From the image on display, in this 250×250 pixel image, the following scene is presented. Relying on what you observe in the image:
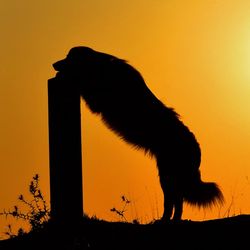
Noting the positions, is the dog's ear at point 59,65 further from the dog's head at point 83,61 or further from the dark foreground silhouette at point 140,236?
the dark foreground silhouette at point 140,236

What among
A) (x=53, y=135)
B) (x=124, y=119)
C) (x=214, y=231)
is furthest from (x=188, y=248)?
(x=124, y=119)

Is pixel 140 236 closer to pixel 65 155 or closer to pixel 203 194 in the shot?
pixel 65 155

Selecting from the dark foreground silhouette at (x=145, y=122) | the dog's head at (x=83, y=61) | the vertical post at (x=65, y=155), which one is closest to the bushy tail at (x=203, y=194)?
the dark foreground silhouette at (x=145, y=122)

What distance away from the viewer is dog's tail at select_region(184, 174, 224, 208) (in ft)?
25.2

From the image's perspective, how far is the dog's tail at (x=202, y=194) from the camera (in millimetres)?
7695

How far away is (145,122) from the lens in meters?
7.28

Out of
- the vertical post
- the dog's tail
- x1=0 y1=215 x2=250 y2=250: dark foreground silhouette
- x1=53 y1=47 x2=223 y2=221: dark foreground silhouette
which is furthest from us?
the dog's tail

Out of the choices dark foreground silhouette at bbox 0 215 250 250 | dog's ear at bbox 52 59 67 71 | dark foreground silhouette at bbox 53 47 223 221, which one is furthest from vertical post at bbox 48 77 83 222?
dog's ear at bbox 52 59 67 71

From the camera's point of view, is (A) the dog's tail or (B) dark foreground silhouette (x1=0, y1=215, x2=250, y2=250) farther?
(A) the dog's tail

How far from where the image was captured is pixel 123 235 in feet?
16.4

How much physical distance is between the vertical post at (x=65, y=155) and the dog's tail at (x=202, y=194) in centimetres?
298

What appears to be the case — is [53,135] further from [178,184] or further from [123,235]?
[178,184]

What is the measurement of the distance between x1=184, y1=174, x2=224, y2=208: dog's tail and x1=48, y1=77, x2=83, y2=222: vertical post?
2.98 m

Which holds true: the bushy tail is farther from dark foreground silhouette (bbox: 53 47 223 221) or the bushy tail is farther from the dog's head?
the dog's head
